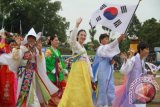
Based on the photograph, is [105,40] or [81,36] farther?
[105,40]

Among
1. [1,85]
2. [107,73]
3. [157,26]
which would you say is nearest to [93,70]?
[107,73]

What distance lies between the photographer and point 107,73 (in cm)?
966

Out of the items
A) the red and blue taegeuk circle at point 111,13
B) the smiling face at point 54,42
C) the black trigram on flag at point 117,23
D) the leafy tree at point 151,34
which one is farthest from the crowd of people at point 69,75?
the leafy tree at point 151,34

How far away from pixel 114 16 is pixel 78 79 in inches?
60.5

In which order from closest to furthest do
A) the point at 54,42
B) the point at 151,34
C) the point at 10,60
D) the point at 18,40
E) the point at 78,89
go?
the point at 18,40 < the point at 10,60 < the point at 78,89 < the point at 54,42 < the point at 151,34

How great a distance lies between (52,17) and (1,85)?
169ft

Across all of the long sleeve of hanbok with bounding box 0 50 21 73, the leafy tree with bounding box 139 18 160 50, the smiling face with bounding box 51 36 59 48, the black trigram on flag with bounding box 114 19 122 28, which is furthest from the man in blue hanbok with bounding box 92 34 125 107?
the leafy tree with bounding box 139 18 160 50

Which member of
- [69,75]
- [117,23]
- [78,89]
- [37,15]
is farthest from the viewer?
[37,15]

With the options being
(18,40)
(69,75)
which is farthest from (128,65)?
(18,40)

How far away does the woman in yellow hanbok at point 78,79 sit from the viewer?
8664 mm

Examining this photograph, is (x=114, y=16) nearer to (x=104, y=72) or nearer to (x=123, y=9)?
(x=123, y=9)

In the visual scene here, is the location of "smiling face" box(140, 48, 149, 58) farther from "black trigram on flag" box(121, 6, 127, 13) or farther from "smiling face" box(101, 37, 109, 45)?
"smiling face" box(101, 37, 109, 45)

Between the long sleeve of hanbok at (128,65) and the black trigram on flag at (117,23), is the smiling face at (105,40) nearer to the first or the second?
the black trigram on flag at (117,23)

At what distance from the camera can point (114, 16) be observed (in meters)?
9.32
